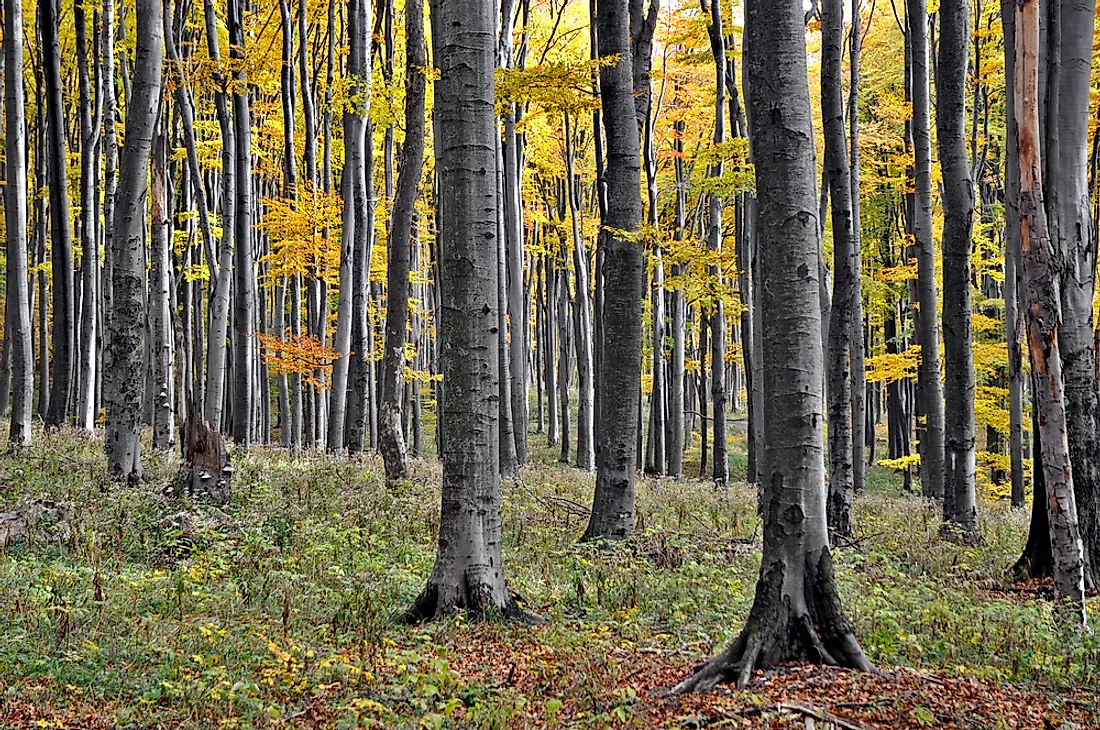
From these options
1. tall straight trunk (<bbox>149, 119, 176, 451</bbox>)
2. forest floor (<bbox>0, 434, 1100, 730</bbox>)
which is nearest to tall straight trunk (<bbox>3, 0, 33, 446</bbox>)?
tall straight trunk (<bbox>149, 119, 176, 451</bbox>)

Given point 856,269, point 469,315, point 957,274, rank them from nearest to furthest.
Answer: point 469,315 < point 856,269 < point 957,274

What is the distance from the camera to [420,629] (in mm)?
5727

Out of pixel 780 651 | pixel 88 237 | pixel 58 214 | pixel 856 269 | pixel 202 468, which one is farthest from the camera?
pixel 88 237

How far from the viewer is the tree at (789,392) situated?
481 cm

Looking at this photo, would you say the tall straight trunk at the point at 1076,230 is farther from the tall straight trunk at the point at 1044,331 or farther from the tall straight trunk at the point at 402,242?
the tall straight trunk at the point at 402,242

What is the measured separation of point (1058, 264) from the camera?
757cm

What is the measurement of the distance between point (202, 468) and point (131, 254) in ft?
8.27

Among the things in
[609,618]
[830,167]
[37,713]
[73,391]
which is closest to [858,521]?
[830,167]

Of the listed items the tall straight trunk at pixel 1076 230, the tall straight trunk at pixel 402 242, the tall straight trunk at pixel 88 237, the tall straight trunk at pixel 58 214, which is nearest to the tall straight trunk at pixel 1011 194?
the tall straight trunk at pixel 1076 230

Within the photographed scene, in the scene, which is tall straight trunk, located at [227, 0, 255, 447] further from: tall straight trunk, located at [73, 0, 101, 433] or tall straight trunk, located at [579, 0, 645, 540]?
tall straight trunk, located at [579, 0, 645, 540]

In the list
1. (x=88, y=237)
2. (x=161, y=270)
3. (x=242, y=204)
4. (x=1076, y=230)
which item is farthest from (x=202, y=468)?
(x=88, y=237)

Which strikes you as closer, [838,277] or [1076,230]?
[1076,230]

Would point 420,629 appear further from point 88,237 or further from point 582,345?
point 582,345

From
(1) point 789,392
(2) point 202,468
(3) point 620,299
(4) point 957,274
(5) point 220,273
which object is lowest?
(2) point 202,468
